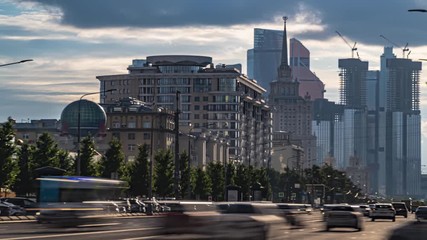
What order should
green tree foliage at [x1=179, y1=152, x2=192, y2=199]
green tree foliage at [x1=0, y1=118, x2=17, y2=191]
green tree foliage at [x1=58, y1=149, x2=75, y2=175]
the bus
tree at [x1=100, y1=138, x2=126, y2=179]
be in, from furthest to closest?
1. green tree foliage at [x1=179, y1=152, x2=192, y2=199]
2. tree at [x1=100, y1=138, x2=126, y2=179]
3. green tree foliage at [x1=58, y1=149, x2=75, y2=175]
4. green tree foliage at [x1=0, y1=118, x2=17, y2=191]
5. the bus

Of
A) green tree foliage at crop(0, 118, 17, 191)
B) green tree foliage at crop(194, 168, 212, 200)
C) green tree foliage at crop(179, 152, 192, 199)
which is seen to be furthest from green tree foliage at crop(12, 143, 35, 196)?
green tree foliage at crop(194, 168, 212, 200)

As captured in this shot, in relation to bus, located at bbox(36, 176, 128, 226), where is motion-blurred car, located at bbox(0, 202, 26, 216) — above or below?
below

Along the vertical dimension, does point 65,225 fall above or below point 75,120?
below

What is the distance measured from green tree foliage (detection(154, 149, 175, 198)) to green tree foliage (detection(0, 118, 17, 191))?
3086 centimetres

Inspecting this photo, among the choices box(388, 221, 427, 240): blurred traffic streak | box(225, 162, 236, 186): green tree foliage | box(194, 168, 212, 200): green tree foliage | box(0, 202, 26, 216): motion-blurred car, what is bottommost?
box(0, 202, 26, 216): motion-blurred car

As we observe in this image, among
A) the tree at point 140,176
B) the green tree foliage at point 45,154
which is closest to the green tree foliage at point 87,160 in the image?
the green tree foliage at point 45,154

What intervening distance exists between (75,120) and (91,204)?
4945 inches

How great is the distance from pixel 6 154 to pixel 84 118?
304 ft

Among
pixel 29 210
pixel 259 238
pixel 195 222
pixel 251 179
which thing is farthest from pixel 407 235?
pixel 251 179

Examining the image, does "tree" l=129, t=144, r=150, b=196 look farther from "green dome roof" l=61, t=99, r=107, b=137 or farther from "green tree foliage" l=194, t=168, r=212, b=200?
"green dome roof" l=61, t=99, r=107, b=137

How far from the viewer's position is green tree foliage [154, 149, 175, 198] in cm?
11538

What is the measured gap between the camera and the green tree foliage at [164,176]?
379ft

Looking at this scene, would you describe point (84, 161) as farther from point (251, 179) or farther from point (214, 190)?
point (251, 179)

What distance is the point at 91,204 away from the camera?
5300cm
